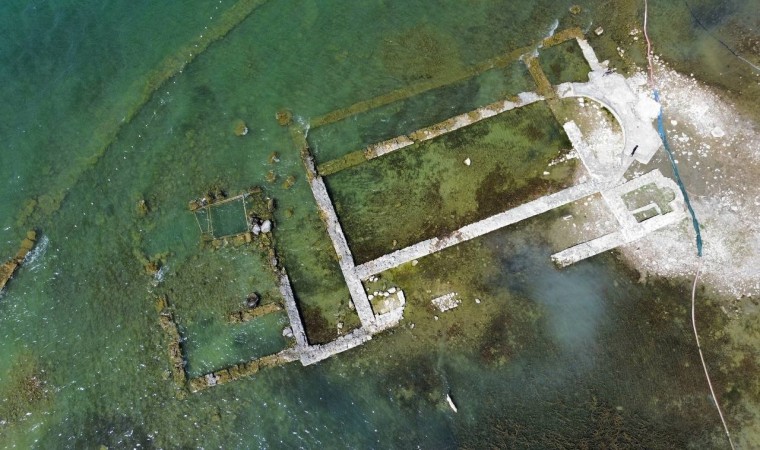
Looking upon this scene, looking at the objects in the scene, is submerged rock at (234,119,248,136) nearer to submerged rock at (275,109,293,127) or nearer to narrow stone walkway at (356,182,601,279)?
submerged rock at (275,109,293,127)

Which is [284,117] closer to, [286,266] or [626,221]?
[286,266]

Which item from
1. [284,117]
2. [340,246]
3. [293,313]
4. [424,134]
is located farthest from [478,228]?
[284,117]

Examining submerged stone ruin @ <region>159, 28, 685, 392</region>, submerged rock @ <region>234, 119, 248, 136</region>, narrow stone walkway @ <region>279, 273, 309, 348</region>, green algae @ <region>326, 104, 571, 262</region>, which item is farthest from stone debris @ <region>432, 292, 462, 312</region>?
submerged rock @ <region>234, 119, 248, 136</region>

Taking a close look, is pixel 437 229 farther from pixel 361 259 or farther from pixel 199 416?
pixel 199 416

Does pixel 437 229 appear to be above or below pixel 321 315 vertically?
above

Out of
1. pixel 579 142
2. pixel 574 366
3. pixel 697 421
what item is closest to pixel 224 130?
pixel 579 142
